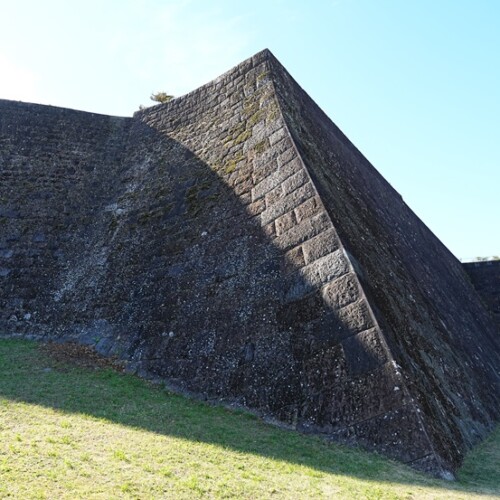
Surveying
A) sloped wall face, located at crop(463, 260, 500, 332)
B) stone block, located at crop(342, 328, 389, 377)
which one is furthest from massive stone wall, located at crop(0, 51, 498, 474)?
sloped wall face, located at crop(463, 260, 500, 332)

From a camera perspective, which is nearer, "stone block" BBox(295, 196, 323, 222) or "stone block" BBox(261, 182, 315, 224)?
"stone block" BBox(295, 196, 323, 222)

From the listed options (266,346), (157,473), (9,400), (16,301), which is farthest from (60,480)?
(16,301)

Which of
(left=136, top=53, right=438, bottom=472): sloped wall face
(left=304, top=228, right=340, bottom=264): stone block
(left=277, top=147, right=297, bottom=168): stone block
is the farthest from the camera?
(left=277, top=147, right=297, bottom=168): stone block

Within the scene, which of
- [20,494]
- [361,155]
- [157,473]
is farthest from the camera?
[361,155]

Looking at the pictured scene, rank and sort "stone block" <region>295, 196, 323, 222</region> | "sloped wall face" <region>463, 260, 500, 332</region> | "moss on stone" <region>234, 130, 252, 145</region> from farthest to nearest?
"sloped wall face" <region>463, 260, 500, 332</region> < "moss on stone" <region>234, 130, 252, 145</region> < "stone block" <region>295, 196, 323, 222</region>

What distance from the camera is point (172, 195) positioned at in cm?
792

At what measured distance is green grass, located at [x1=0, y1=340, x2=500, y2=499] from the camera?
303cm

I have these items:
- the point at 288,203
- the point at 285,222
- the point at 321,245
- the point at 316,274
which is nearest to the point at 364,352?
the point at 316,274

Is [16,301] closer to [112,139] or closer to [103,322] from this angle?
[103,322]

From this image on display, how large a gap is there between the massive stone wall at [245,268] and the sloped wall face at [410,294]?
0.05 metres

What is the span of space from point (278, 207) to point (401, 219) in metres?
6.68

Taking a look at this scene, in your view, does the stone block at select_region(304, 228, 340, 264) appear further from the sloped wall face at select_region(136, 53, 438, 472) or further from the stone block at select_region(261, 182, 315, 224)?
the stone block at select_region(261, 182, 315, 224)

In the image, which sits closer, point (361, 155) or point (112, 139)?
point (112, 139)

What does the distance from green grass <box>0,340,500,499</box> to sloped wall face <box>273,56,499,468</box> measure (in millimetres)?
571
